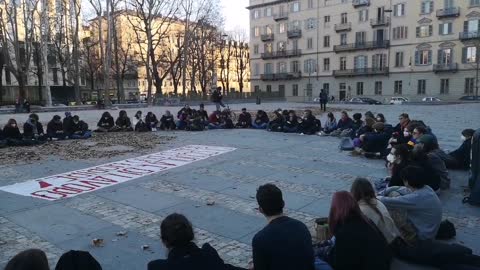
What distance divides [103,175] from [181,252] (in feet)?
23.6

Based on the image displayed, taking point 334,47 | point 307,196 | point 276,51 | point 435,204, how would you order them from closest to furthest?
point 435,204 → point 307,196 → point 334,47 → point 276,51

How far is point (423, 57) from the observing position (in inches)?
2205

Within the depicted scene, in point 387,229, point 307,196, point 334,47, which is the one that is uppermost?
point 334,47

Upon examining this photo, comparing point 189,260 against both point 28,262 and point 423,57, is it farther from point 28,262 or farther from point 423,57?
point 423,57

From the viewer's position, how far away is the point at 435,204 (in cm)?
462

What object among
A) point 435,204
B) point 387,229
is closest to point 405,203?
point 435,204

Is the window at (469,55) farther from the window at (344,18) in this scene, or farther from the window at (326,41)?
the window at (326,41)

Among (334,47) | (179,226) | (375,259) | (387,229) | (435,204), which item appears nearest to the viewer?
(179,226)

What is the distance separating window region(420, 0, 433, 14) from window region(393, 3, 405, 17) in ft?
8.15

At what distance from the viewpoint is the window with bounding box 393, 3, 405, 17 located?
2234 inches

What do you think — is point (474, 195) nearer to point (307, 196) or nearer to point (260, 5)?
point (307, 196)

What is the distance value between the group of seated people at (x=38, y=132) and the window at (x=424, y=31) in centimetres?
5179

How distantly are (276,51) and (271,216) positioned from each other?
71.0 m

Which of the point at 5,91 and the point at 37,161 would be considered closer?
the point at 37,161
